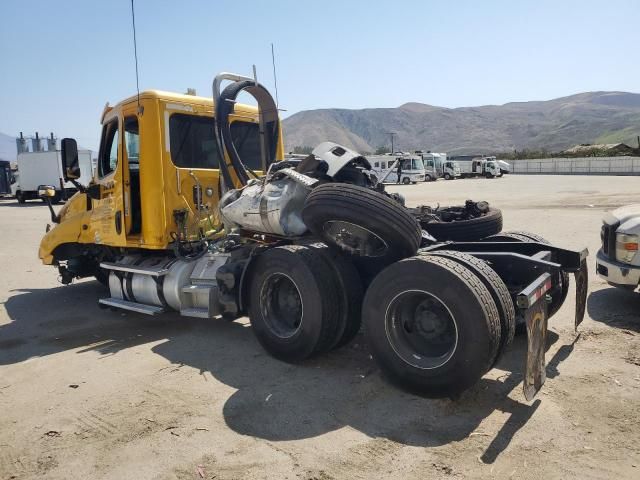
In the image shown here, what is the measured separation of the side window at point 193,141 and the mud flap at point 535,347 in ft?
13.6

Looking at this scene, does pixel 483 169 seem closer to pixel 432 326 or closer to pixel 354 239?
pixel 354 239

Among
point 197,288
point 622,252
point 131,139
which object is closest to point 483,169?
point 622,252

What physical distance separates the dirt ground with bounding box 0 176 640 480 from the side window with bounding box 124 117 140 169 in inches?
84.6

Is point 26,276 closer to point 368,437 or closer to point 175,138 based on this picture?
point 175,138

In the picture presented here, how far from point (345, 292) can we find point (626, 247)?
338 cm

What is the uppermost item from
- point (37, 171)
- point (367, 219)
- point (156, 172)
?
point (37, 171)

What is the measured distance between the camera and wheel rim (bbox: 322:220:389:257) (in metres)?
4.45

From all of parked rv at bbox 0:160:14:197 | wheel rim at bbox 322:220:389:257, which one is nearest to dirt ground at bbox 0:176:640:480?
wheel rim at bbox 322:220:389:257

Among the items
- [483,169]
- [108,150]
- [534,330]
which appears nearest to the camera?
[534,330]

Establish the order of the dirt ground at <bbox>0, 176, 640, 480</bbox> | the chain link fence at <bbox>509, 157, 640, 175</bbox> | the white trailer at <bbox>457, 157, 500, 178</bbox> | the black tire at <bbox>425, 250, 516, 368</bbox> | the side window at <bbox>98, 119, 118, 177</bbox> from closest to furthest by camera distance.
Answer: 1. the dirt ground at <bbox>0, 176, 640, 480</bbox>
2. the black tire at <bbox>425, 250, 516, 368</bbox>
3. the side window at <bbox>98, 119, 118, 177</bbox>
4. the chain link fence at <bbox>509, 157, 640, 175</bbox>
5. the white trailer at <bbox>457, 157, 500, 178</bbox>

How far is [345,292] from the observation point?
467 centimetres

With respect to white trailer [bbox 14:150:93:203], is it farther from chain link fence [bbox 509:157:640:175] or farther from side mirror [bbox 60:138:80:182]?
Answer: chain link fence [bbox 509:157:640:175]

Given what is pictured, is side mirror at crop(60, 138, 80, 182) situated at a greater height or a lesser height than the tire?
greater

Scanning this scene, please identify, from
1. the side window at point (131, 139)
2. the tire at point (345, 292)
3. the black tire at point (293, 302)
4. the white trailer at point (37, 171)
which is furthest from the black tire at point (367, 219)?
the white trailer at point (37, 171)
